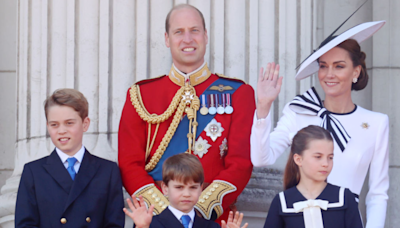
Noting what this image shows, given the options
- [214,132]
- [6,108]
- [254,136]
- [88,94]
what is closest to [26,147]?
[88,94]

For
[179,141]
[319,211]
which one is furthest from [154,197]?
[319,211]

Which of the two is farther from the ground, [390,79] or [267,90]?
[390,79]

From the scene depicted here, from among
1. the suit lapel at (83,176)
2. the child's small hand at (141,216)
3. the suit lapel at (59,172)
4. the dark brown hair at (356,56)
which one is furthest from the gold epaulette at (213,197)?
the dark brown hair at (356,56)

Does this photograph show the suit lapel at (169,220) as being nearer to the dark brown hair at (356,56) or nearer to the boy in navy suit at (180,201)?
the boy in navy suit at (180,201)

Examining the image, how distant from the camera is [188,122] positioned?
14.6 feet

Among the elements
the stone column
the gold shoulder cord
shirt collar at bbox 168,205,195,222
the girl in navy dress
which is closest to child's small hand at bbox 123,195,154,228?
shirt collar at bbox 168,205,195,222

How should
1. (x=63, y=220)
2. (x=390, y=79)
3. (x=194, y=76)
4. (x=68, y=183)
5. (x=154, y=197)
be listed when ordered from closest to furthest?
(x=63, y=220) → (x=68, y=183) → (x=154, y=197) → (x=194, y=76) → (x=390, y=79)

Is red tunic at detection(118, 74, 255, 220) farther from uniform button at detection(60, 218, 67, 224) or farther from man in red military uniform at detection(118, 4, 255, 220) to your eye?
uniform button at detection(60, 218, 67, 224)

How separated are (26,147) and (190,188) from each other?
192 centimetres

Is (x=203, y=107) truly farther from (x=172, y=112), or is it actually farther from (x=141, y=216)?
(x=141, y=216)

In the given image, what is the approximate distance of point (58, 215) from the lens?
394 centimetres

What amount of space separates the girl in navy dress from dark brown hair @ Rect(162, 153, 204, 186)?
0.45 m

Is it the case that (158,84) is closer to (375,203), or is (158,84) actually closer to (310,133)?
(310,133)

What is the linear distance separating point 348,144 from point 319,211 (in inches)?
26.5
